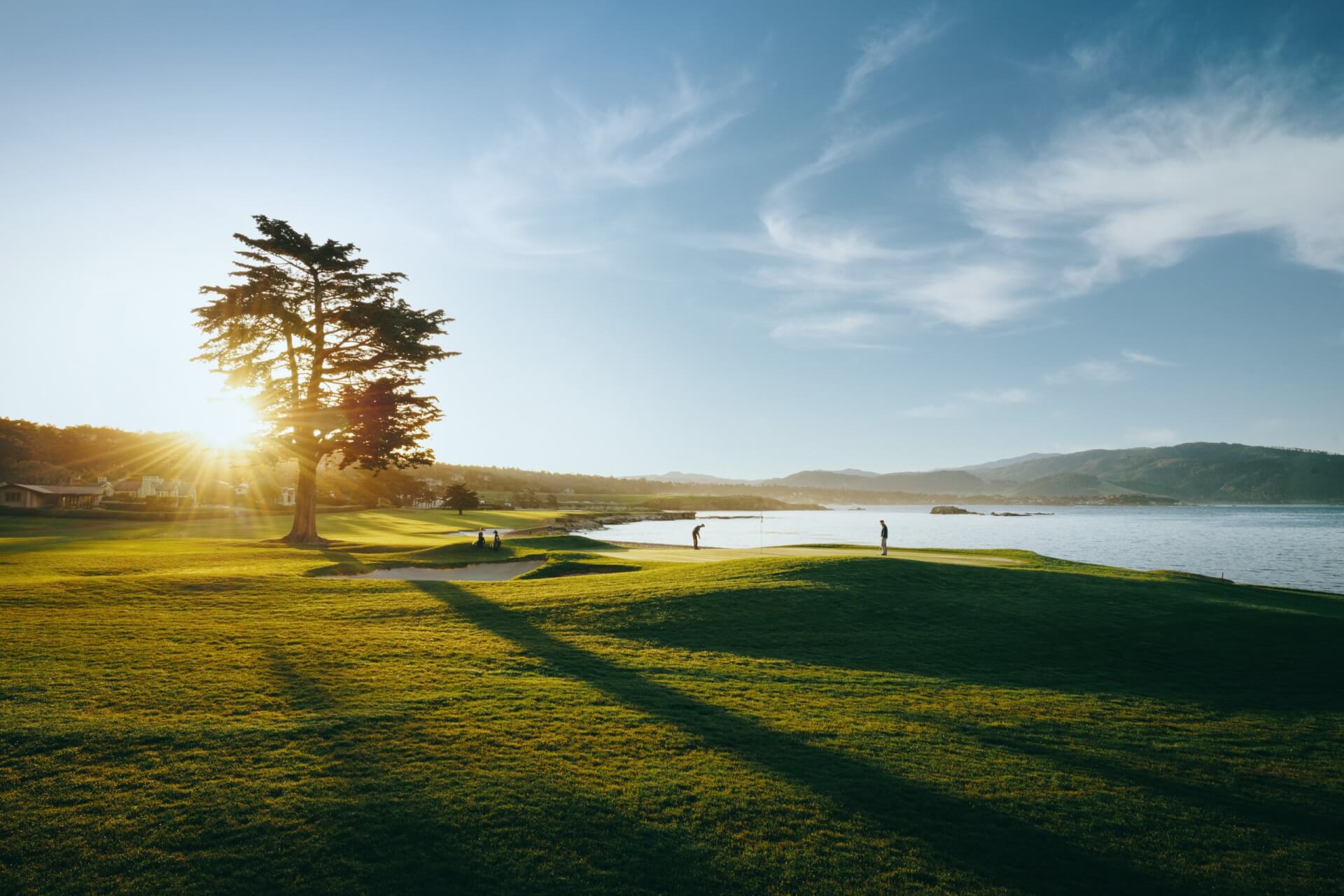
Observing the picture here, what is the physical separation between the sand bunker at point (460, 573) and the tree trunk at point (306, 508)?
12418 mm

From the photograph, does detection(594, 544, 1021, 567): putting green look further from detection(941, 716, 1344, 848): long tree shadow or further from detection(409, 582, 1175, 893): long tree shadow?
detection(941, 716, 1344, 848): long tree shadow

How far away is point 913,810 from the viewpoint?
21.8 feet

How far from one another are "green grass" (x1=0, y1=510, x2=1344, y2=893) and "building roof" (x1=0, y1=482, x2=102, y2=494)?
228 ft

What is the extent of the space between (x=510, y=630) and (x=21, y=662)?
7842 mm

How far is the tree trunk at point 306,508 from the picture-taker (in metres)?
34.2

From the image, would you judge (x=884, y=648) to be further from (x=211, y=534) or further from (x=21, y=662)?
(x=211, y=534)

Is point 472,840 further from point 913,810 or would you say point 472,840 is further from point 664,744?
point 913,810

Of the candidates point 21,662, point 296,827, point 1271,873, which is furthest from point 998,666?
point 21,662

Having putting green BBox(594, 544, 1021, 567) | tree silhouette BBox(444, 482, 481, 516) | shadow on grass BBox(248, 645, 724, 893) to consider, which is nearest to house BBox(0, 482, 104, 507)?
tree silhouette BBox(444, 482, 481, 516)

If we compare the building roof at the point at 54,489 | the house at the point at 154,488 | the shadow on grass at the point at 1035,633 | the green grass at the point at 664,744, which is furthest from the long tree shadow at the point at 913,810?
the house at the point at 154,488

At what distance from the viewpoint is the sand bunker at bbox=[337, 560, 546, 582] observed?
22603 mm

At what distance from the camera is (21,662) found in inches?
410

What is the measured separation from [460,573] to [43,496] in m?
71.0

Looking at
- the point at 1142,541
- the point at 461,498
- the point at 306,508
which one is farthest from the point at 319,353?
the point at 1142,541
